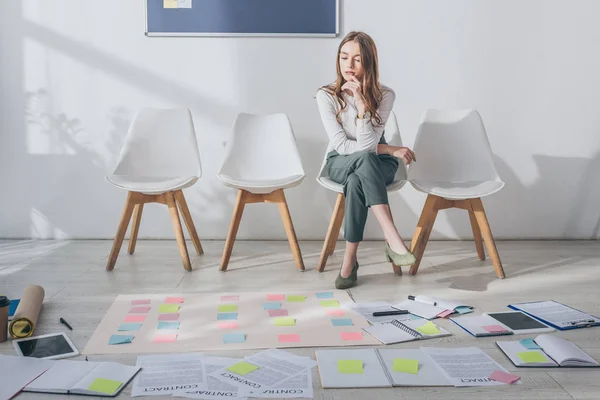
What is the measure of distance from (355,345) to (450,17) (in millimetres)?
2348

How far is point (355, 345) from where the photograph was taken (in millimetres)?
2094

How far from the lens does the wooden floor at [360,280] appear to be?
1840 mm

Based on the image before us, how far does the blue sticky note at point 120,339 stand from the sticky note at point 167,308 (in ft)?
0.91

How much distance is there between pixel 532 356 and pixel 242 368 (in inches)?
35.1

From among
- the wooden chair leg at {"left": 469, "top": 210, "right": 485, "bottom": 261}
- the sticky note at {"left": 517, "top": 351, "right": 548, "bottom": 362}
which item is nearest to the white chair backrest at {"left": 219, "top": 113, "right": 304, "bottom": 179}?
the wooden chair leg at {"left": 469, "top": 210, "right": 485, "bottom": 261}

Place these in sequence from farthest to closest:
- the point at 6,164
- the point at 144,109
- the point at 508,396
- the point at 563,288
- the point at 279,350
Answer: the point at 6,164, the point at 144,109, the point at 563,288, the point at 279,350, the point at 508,396

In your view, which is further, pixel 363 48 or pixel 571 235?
pixel 571 235

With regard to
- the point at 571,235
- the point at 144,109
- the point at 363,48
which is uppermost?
the point at 363,48

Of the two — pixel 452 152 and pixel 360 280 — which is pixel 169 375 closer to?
Answer: pixel 360 280

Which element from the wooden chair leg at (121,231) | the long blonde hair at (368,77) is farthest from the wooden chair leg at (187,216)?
the long blonde hair at (368,77)

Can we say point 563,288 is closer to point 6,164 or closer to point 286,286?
point 286,286

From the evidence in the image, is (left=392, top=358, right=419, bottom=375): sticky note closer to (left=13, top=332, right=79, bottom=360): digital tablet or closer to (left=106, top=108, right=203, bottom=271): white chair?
(left=13, top=332, right=79, bottom=360): digital tablet

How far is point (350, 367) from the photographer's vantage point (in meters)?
1.90

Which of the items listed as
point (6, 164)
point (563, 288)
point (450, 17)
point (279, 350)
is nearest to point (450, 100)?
point (450, 17)
